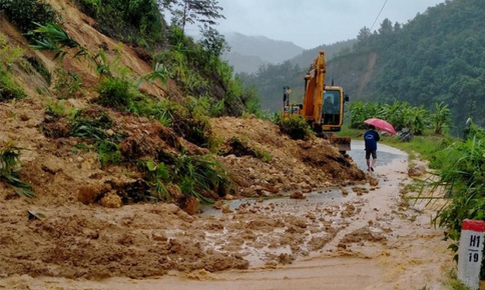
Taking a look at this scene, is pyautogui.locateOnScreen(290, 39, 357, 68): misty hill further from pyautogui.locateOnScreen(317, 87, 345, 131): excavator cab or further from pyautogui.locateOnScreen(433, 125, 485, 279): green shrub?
pyautogui.locateOnScreen(433, 125, 485, 279): green shrub

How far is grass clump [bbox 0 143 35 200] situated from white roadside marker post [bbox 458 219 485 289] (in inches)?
196

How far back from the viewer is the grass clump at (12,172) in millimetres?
5902

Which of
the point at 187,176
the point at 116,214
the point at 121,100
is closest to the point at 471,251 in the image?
the point at 116,214

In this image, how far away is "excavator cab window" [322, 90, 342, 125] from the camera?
18281 millimetres

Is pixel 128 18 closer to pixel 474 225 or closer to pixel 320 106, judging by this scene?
pixel 320 106

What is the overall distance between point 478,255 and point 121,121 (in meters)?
6.27

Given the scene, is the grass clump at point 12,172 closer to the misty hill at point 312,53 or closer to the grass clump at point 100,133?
the grass clump at point 100,133

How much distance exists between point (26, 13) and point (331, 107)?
11.4 metres

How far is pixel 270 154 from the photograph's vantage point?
444 inches

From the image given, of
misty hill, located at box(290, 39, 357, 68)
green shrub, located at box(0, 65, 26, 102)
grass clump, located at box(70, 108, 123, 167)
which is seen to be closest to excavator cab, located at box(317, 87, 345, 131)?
grass clump, located at box(70, 108, 123, 167)

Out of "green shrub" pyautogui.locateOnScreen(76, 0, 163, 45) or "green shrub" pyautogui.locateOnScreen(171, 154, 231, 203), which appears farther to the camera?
"green shrub" pyautogui.locateOnScreen(76, 0, 163, 45)

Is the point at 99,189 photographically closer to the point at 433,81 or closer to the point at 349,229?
the point at 349,229

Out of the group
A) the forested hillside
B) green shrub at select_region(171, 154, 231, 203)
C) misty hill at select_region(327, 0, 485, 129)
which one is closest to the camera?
green shrub at select_region(171, 154, 231, 203)

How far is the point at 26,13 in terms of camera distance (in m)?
11.5
